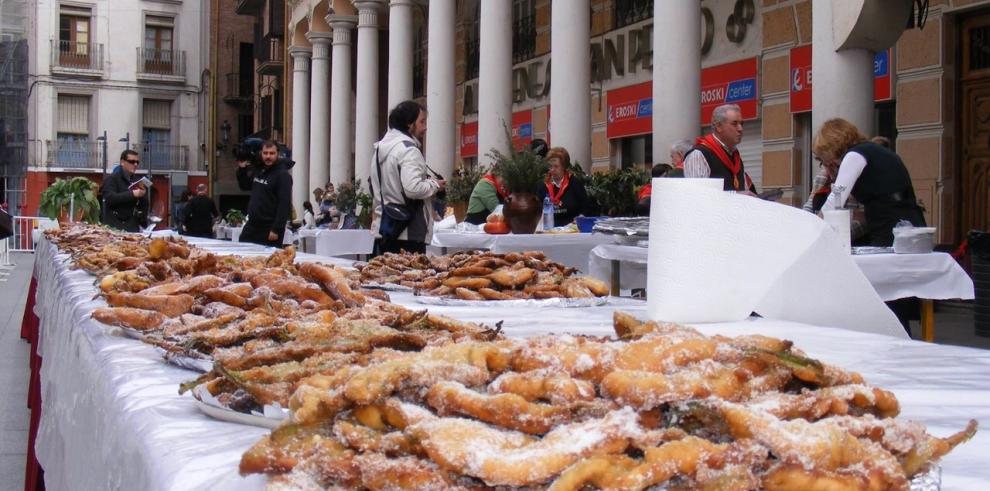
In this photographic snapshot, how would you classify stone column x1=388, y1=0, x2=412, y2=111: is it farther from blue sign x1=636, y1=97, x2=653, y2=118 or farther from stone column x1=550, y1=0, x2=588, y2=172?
stone column x1=550, y1=0, x2=588, y2=172

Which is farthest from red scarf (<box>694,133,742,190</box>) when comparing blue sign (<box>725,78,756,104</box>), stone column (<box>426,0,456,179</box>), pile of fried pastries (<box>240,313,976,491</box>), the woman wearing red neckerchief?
stone column (<box>426,0,456,179</box>)

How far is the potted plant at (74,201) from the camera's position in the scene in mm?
11727

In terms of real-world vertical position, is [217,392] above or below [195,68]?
below

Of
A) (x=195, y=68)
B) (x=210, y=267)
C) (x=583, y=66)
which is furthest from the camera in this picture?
(x=195, y=68)

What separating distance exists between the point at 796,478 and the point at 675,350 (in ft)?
1.28

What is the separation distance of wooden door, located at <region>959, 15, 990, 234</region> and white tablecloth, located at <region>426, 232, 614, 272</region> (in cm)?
470

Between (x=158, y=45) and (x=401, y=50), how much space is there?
2985 centimetres

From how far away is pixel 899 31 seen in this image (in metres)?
8.27

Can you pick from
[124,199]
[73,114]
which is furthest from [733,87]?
[73,114]

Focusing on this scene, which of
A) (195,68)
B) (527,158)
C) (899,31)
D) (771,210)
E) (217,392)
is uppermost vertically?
(195,68)

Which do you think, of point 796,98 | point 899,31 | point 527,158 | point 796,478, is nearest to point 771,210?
point 796,478

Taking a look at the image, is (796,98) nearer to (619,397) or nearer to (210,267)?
(210,267)

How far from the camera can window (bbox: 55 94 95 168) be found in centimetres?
4353

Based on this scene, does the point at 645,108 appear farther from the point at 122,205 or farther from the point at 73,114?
the point at 73,114
